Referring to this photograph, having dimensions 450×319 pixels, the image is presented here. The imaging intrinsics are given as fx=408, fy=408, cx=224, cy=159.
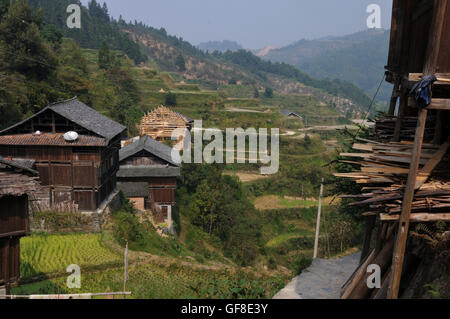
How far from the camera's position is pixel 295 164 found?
48250 mm

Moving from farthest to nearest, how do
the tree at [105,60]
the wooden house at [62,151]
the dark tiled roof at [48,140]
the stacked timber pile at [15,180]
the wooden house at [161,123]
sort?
the tree at [105,60], the wooden house at [161,123], the wooden house at [62,151], the dark tiled roof at [48,140], the stacked timber pile at [15,180]

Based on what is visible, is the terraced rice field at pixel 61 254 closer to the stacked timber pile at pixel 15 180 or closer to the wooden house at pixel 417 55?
the stacked timber pile at pixel 15 180

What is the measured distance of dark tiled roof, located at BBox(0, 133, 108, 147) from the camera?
18922 mm

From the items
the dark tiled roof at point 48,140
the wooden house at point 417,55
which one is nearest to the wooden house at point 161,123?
the dark tiled roof at point 48,140

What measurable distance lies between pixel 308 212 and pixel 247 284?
2762 cm

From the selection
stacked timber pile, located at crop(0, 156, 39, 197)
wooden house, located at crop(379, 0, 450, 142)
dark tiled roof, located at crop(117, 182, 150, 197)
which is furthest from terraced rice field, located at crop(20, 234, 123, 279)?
wooden house, located at crop(379, 0, 450, 142)

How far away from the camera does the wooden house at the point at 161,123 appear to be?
133 ft

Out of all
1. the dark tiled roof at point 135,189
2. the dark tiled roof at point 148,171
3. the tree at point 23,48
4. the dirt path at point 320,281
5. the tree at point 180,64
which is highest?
the tree at point 180,64

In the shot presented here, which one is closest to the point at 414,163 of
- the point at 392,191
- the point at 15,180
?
the point at 392,191

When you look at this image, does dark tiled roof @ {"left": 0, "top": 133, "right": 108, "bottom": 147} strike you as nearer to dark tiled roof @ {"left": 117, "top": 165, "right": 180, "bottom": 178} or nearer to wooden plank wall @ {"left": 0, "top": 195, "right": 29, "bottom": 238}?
dark tiled roof @ {"left": 117, "top": 165, "right": 180, "bottom": 178}

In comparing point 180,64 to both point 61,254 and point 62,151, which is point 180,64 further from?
point 61,254

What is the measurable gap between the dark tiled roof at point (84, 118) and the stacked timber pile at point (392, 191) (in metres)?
14.1

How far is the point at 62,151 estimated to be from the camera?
19.1m

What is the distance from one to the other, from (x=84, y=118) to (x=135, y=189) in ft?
21.6
